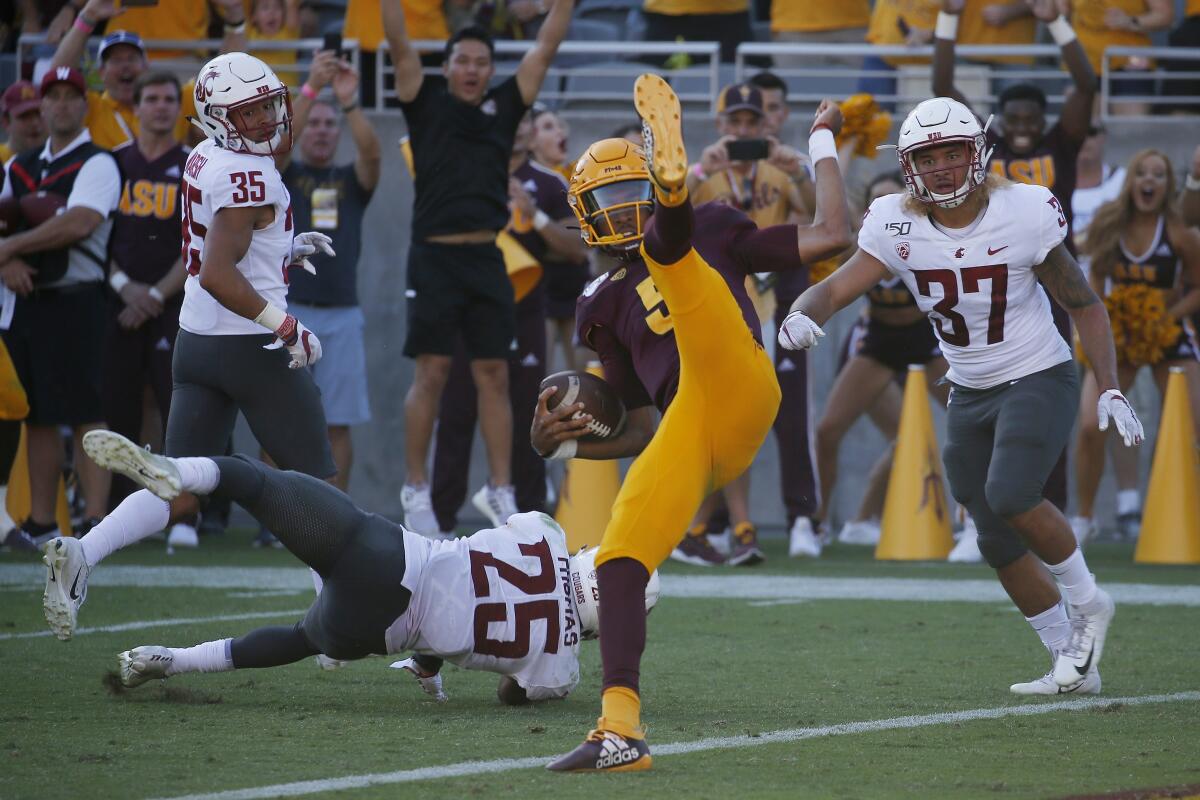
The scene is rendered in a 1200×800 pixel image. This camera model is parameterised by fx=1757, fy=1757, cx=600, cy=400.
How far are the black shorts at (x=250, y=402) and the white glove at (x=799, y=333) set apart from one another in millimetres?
1742

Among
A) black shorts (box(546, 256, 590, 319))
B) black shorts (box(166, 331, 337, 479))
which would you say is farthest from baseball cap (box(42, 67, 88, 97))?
black shorts (box(166, 331, 337, 479))

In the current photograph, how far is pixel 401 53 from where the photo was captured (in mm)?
9016

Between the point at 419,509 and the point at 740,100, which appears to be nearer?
the point at 740,100

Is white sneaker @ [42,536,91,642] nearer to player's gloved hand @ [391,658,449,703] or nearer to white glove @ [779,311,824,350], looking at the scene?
player's gloved hand @ [391,658,449,703]

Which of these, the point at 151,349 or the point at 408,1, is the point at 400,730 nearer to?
the point at 151,349

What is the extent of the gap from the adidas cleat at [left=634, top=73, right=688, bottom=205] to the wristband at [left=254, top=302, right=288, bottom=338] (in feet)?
6.27

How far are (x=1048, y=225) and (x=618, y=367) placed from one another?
1.43 metres

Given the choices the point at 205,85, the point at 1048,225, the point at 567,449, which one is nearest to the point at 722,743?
the point at 567,449

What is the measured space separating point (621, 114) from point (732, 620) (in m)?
6.31

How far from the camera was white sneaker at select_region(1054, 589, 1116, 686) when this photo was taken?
536 cm

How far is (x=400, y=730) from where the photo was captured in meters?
4.62

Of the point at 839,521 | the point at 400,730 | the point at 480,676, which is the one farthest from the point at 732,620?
the point at 839,521

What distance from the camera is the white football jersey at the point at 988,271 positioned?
17.6 feet

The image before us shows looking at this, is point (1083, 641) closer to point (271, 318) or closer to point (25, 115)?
point (271, 318)
